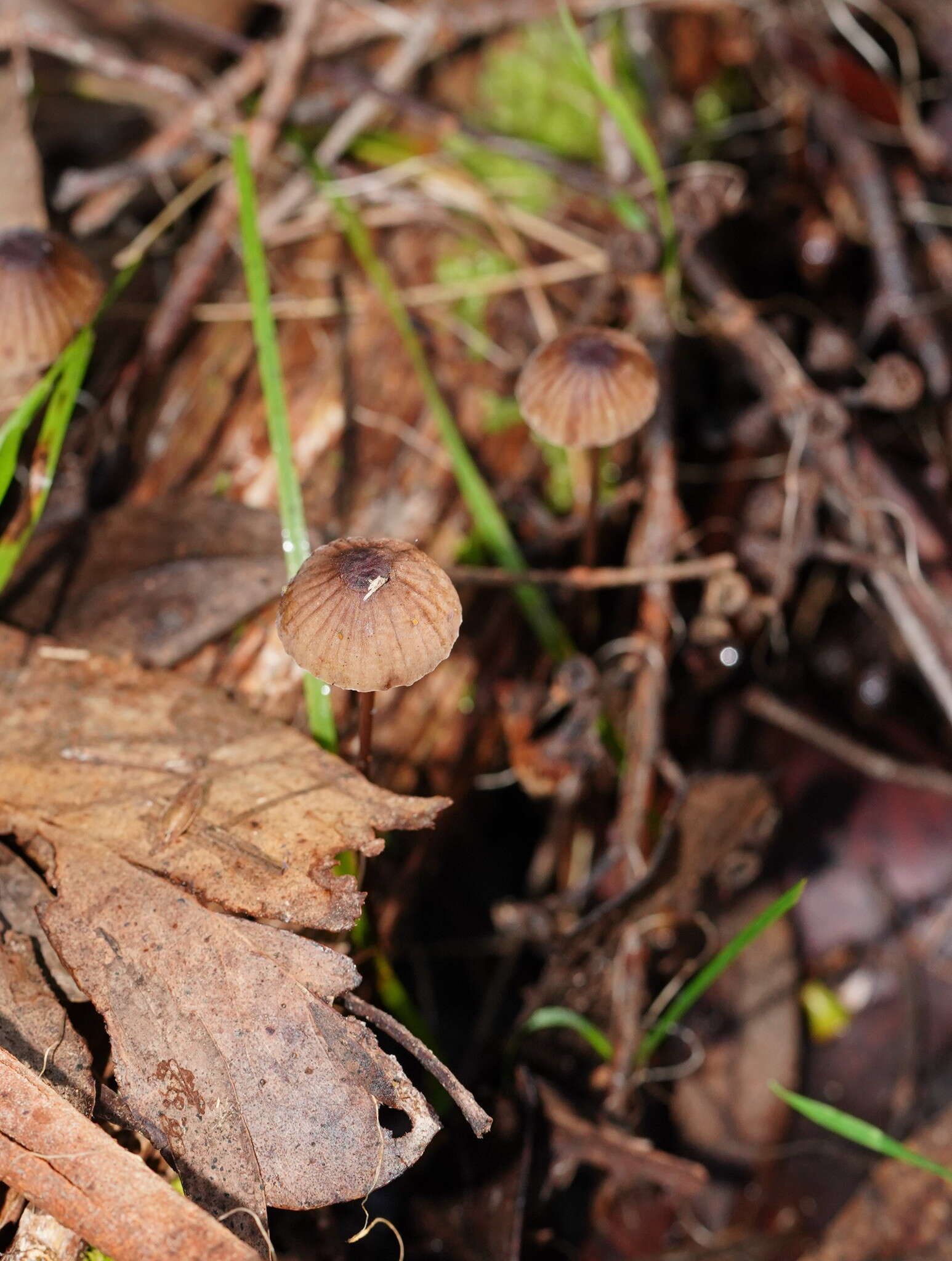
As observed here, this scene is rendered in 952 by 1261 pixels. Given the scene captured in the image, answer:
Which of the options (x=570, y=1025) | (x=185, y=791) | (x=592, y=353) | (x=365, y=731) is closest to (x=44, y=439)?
(x=185, y=791)

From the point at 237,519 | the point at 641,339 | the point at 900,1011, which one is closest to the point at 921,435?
the point at 641,339

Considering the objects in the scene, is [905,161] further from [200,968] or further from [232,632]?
[200,968]

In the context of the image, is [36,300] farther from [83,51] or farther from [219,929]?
[219,929]

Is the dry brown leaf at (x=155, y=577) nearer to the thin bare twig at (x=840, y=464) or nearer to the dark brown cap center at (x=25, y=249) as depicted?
the dark brown cap center at (x=25, y=249)

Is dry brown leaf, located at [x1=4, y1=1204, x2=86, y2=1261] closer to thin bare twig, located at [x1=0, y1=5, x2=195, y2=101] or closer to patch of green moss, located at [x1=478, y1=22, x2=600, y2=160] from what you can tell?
thin bare twig, located at [x1=0, y1=5, x2=195, y2=101]

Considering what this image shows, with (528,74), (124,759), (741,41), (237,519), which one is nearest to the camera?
(124,759)

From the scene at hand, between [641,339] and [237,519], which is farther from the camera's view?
[641,339]
